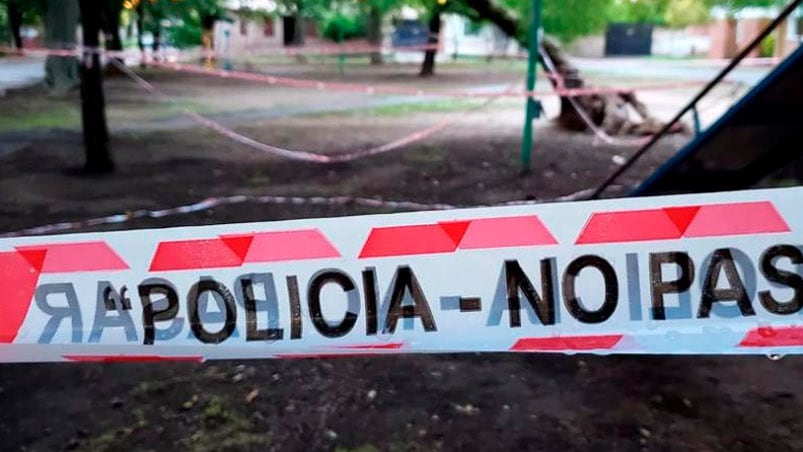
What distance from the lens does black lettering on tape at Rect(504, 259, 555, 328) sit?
2609 millimetres

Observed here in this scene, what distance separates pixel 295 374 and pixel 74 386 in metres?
1.04

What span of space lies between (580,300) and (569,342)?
0.13m

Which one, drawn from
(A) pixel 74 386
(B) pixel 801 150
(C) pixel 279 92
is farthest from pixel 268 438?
(C) pixel 279 92

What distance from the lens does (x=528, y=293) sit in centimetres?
262

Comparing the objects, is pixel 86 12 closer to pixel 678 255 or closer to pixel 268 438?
pixel 268 438

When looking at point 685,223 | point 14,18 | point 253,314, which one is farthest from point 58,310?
point 14,18

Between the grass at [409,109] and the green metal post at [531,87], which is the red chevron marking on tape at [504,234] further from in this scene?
the grass at [409,109]

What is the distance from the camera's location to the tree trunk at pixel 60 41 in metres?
16.9

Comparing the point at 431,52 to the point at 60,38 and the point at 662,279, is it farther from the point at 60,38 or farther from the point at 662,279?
the point at 662,279

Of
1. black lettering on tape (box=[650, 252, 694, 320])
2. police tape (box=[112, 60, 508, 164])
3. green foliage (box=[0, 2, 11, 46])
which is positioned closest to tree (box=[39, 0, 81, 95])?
green foliage (box=[0, 2, 11, 46])

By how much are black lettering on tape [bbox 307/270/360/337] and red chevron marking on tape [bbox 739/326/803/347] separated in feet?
3.85

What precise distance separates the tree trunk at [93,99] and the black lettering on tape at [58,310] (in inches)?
281

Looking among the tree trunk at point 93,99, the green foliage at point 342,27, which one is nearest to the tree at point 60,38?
the tree trunk at point 93,99

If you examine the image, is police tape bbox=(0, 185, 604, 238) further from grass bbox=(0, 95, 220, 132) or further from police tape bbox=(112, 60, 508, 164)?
grass bbox=(0, 95, 220, 132)
